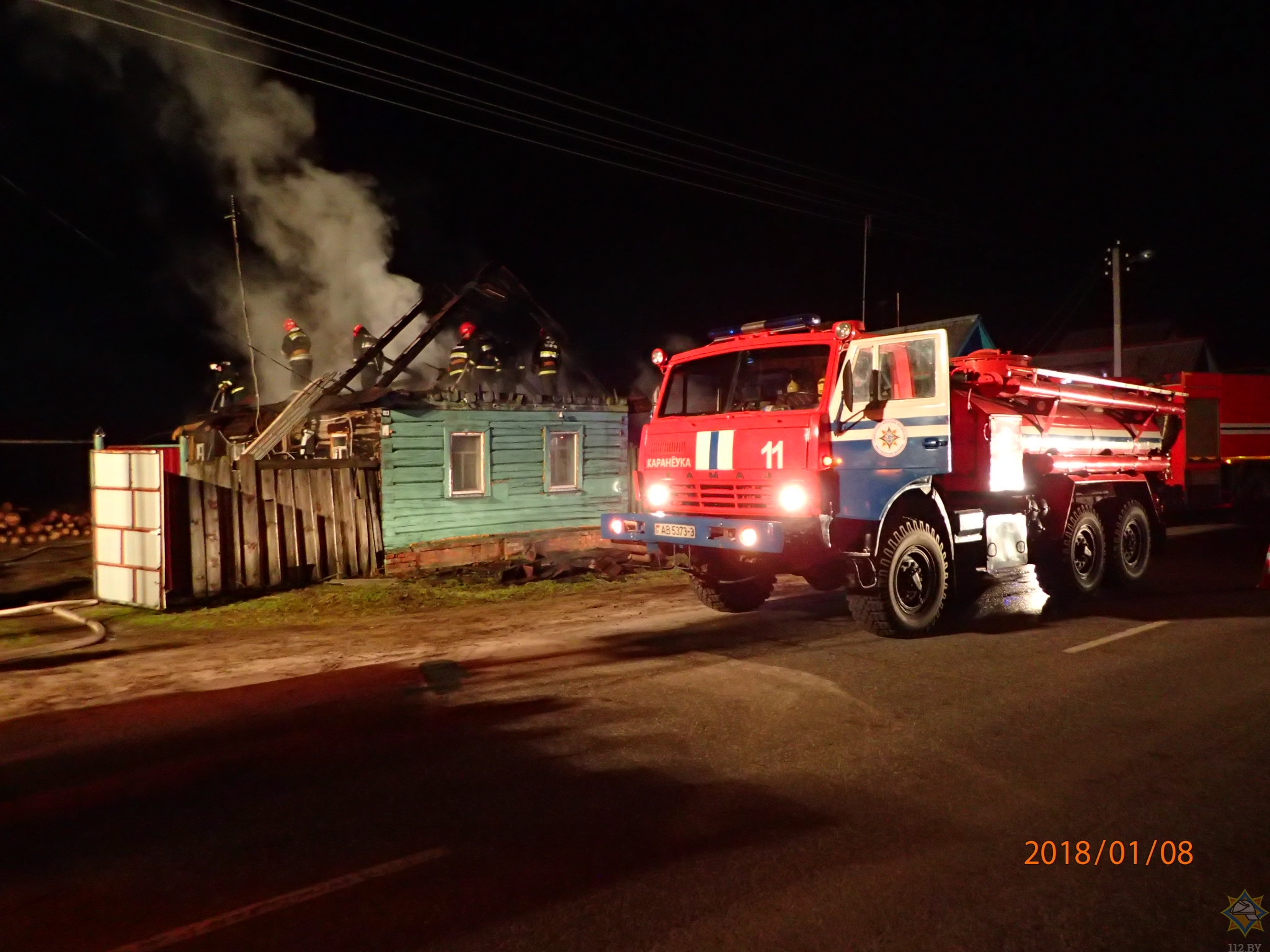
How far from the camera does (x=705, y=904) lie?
10.4 feet

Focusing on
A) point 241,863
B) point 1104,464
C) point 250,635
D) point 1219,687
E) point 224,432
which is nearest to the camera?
point 241,863

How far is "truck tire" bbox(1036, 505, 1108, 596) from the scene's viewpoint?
32.9ft

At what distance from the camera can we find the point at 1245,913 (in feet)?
10.2

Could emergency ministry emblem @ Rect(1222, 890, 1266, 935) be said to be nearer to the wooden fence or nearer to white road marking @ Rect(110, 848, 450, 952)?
white road marking @ Rect(110, 848, 450, 952)

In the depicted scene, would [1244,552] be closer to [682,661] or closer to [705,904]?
[682,661]

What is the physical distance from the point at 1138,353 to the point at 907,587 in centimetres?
4384

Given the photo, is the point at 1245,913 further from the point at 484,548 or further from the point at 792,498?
the point at 484,548

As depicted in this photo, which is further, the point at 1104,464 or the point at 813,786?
A: the point at 1104,464

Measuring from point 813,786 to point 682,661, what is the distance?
2.76 meters

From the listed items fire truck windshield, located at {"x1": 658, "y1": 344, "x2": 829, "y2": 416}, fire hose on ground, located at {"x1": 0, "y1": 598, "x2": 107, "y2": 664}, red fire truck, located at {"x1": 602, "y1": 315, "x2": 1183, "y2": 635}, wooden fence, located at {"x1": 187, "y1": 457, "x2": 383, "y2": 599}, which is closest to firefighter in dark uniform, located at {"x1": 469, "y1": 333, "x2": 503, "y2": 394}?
wooden fence, located at {"x1": 187, "y1": 457, "x2": 383, "y2": 599}

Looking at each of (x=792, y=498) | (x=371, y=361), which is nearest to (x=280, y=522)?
(x=371, y=361)

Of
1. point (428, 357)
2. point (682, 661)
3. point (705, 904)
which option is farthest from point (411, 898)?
point (428, 357)

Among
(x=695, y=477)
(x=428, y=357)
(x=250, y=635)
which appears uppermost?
(x=428, y=357)

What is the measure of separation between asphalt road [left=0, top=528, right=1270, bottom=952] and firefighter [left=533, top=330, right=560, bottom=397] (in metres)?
11.0
